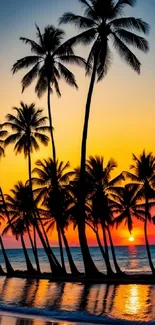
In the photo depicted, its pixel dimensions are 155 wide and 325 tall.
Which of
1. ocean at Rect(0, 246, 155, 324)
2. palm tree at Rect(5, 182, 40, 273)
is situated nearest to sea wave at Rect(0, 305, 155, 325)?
ocean at Rect(0, 246, 155, 324)

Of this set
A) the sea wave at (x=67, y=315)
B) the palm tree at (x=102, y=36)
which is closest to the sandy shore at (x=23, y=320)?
the sea wave at (x=67, y=315)

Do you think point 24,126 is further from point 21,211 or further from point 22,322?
point 22,322

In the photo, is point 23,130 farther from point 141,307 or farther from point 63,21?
point 141,307

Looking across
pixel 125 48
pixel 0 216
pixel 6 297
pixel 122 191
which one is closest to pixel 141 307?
pixel 6 297

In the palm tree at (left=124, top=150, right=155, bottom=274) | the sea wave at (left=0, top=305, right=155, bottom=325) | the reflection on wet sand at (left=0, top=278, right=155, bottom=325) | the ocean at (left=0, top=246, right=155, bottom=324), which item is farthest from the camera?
the palm tree at (left=124, top=150, right=155, bottom=274)

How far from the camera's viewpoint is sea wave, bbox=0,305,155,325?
15305 millimetres

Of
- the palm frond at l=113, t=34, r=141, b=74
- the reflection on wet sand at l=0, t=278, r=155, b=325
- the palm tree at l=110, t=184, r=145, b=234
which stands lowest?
the reflection on wet sand at l=0, t=278, r=155, b=325

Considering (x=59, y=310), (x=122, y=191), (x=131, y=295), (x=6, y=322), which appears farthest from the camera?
(x=122, y=191)

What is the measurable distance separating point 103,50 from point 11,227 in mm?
29197

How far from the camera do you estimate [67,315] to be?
17047mm

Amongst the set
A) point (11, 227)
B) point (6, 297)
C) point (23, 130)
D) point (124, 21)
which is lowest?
point (6, 297)

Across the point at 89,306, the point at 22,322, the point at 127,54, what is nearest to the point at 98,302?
the point at 89,306

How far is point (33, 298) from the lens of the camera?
23.1 meters

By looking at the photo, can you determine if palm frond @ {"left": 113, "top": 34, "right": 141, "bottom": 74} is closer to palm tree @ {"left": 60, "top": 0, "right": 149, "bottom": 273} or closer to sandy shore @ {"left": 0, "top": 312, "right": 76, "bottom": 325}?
palm tree @ {"left": 60, "top": 0, "right": 149, "bottom": 273}
